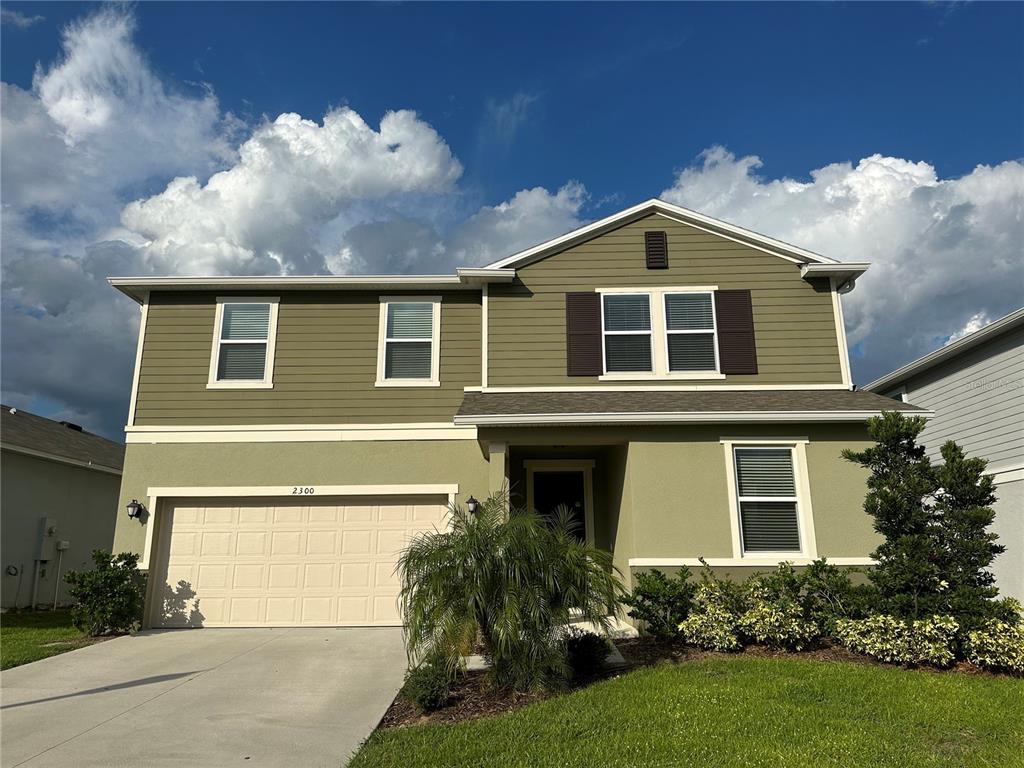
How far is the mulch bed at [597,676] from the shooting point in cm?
614

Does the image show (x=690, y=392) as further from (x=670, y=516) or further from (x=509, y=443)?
(x=509, y=443)

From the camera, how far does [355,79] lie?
12.8 meters

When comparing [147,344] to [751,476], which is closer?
[751,476]

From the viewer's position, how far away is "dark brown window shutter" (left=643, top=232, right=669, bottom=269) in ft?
39.3

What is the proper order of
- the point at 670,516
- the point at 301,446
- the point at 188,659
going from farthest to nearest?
the point at 301,446
the point at 670,516
the point at 188,659

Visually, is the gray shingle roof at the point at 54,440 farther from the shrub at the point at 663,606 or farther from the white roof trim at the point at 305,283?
the shrub at the point at 663,606

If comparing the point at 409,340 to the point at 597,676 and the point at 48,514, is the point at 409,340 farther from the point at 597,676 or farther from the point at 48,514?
the point at 48,514

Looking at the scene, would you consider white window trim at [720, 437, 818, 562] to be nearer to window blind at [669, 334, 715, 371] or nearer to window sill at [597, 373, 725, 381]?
window sill at [597, 373, 725, 381]

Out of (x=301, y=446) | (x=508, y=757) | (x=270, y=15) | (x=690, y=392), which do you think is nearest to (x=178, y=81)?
(x=270, y=15)

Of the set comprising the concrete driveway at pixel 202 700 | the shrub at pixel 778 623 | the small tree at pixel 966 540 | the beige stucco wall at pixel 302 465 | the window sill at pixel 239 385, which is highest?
the window sill at pixel 239 385

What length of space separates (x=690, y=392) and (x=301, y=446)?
672 centimetres

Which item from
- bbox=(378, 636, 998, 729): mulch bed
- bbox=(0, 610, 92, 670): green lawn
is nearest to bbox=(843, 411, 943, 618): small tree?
bbox=(378, 636, 998, 729): mulch bed

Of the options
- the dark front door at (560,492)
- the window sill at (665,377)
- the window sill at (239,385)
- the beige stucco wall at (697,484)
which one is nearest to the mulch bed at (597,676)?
the beige stucco wall at (697,484)

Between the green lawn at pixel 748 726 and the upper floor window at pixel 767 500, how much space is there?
114 inches
